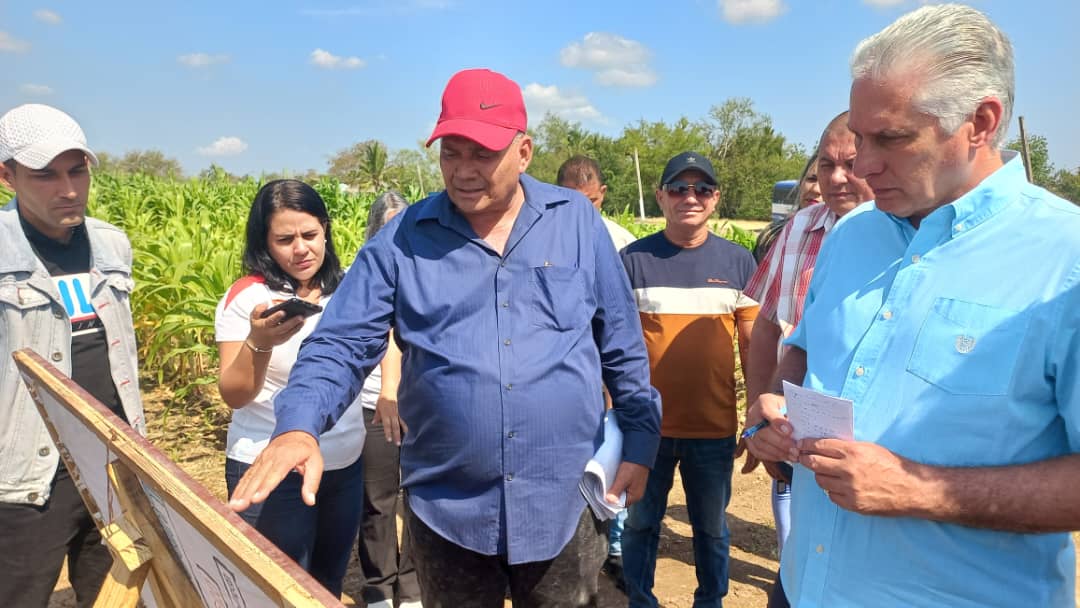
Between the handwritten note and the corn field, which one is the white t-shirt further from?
the corn field

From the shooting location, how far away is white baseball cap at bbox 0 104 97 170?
233cm

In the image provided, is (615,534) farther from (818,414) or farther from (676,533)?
(818,414)

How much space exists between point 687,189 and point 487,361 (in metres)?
1.74

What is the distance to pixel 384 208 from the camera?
3877 mm

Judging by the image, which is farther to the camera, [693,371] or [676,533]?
[676,533]

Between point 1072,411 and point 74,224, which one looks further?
point 74,224

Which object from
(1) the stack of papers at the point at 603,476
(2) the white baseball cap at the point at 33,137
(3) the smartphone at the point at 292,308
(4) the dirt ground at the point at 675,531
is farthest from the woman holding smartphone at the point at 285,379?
(4) the dirt ground at the point at 675,531

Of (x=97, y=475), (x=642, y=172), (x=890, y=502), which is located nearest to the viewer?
(x=890, y=502)

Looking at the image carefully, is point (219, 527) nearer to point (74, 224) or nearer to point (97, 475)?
point (97, 475)

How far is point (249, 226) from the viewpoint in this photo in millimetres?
2602

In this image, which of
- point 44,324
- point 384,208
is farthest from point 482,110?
point 384,208

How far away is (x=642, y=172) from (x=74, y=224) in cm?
5803

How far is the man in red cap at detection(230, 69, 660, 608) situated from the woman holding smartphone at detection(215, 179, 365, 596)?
0.49m

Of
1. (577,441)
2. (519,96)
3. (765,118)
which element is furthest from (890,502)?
(765,118)
